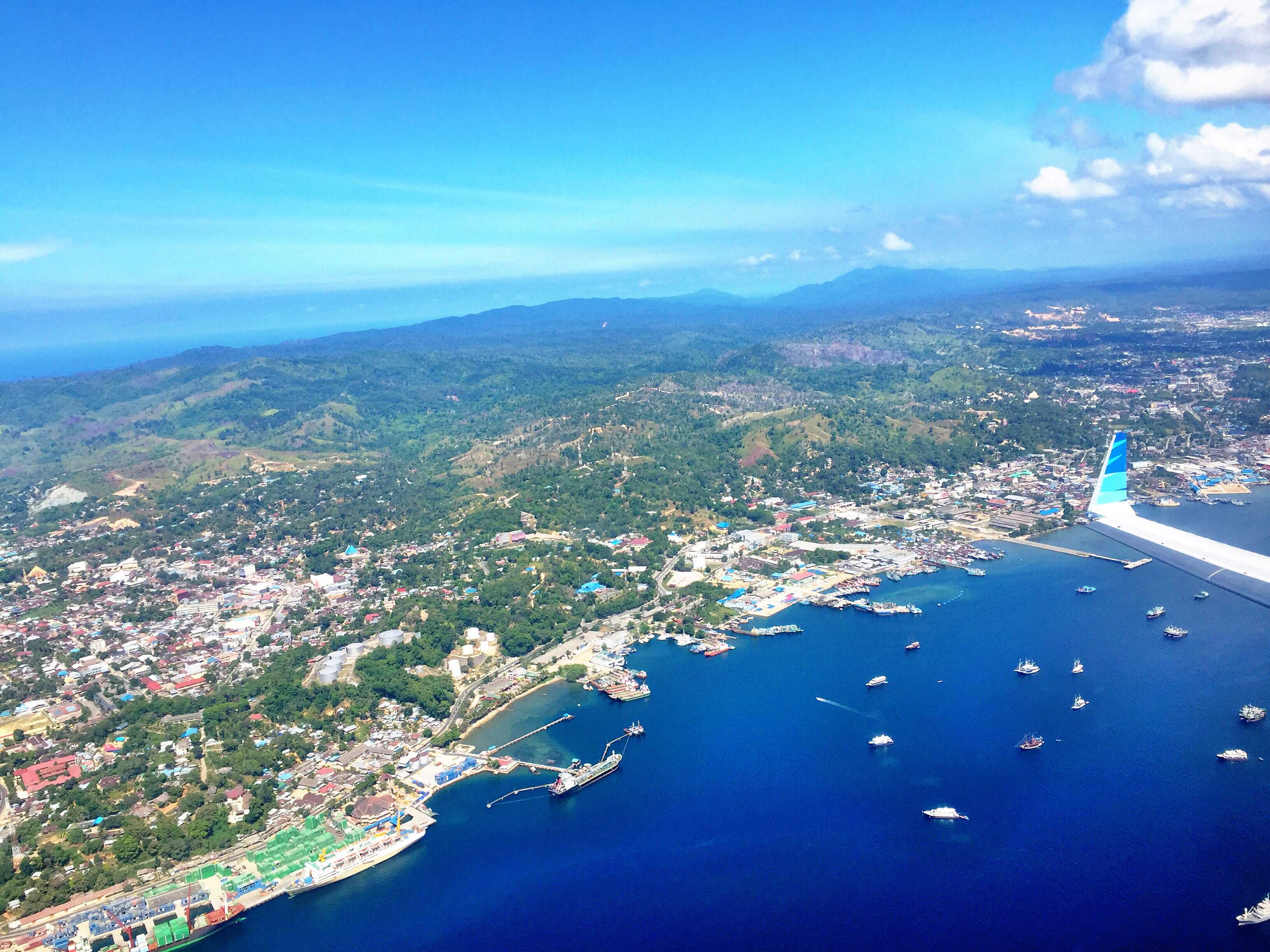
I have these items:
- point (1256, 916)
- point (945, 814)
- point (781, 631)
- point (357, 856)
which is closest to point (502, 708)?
point (357, 856)

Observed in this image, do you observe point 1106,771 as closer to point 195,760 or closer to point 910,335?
point 195,760

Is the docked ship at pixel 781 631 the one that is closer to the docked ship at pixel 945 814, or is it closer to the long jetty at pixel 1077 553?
the docked ship at pixel 945 814

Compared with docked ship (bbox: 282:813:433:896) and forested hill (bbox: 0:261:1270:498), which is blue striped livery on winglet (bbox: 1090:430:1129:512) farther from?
forested hill (bbox: 0:261:1270:498)

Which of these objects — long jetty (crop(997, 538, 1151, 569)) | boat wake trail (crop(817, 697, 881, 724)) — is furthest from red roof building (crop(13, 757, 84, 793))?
long jetty (crop(997, 538, 1151, 569))

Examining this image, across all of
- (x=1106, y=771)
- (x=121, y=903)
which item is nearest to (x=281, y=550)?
(x=121, y=903)

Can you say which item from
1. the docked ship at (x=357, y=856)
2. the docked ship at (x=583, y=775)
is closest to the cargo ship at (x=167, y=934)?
the docked ship at (x=357, y=856)
